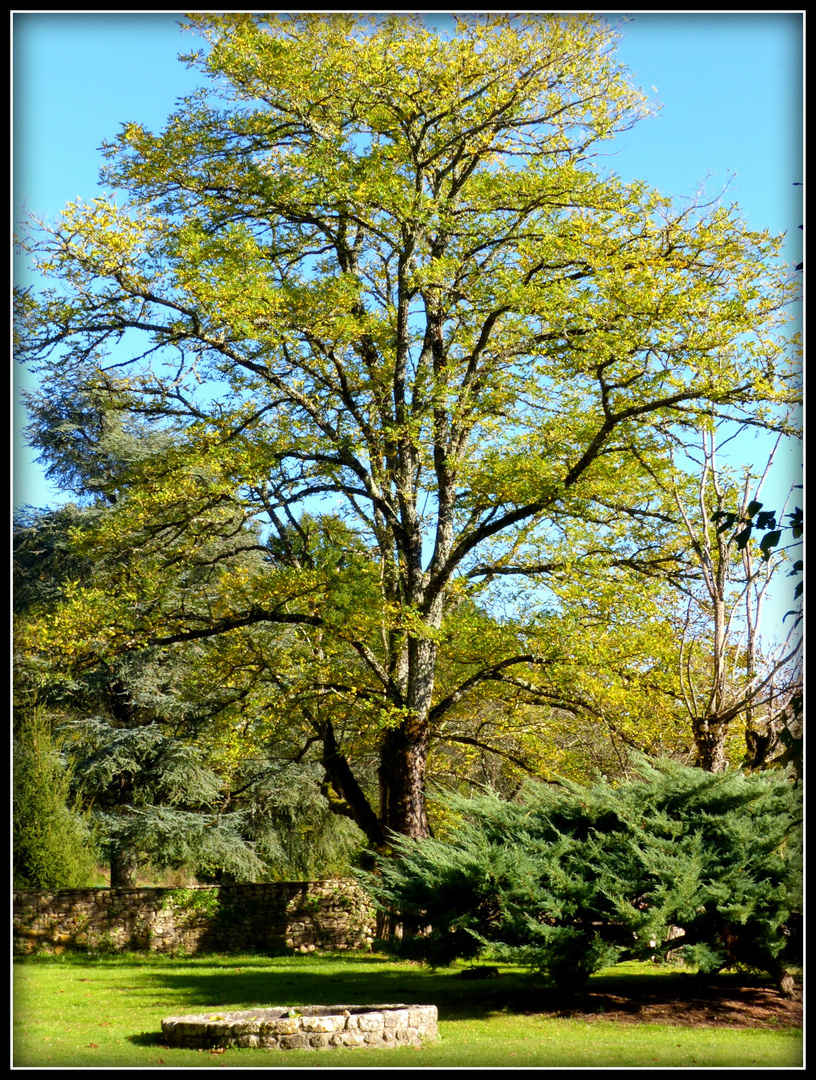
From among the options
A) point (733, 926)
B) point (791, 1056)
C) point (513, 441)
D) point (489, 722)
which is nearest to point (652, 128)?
point (513, 441)

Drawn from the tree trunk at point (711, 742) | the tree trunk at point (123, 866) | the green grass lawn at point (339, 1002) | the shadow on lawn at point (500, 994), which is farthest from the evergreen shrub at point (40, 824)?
→ the tree trunk at point (711, 742)

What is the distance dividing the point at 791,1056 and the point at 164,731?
15480 mm

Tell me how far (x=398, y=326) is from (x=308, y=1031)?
8708mm

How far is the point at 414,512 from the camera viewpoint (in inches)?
525

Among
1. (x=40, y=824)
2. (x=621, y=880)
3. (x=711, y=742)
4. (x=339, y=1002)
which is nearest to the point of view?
(x=621, y=880)

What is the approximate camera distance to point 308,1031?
25.2 ft

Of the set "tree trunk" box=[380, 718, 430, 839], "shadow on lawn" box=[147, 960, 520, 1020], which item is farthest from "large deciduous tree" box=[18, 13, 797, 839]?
"shadow on lawn" box=[147, 960, 520, 1020]

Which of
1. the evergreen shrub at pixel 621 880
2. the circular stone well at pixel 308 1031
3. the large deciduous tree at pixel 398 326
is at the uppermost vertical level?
the large deciduous tree at pixel 398 326

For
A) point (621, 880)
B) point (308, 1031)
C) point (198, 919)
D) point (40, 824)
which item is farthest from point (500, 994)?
point (40, 824)

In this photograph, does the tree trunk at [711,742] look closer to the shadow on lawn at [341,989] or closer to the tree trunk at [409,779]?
the shadow on lawn at [341,989]

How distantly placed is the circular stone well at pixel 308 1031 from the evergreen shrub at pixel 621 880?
1.18 m

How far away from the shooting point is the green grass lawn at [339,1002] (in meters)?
7.06

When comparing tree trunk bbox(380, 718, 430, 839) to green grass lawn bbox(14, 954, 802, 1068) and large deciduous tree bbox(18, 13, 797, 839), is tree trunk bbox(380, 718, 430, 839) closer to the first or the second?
large deciduous tree bbox(18, 13, 797, 839)

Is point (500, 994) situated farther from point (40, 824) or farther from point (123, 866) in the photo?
point (123, 866)
